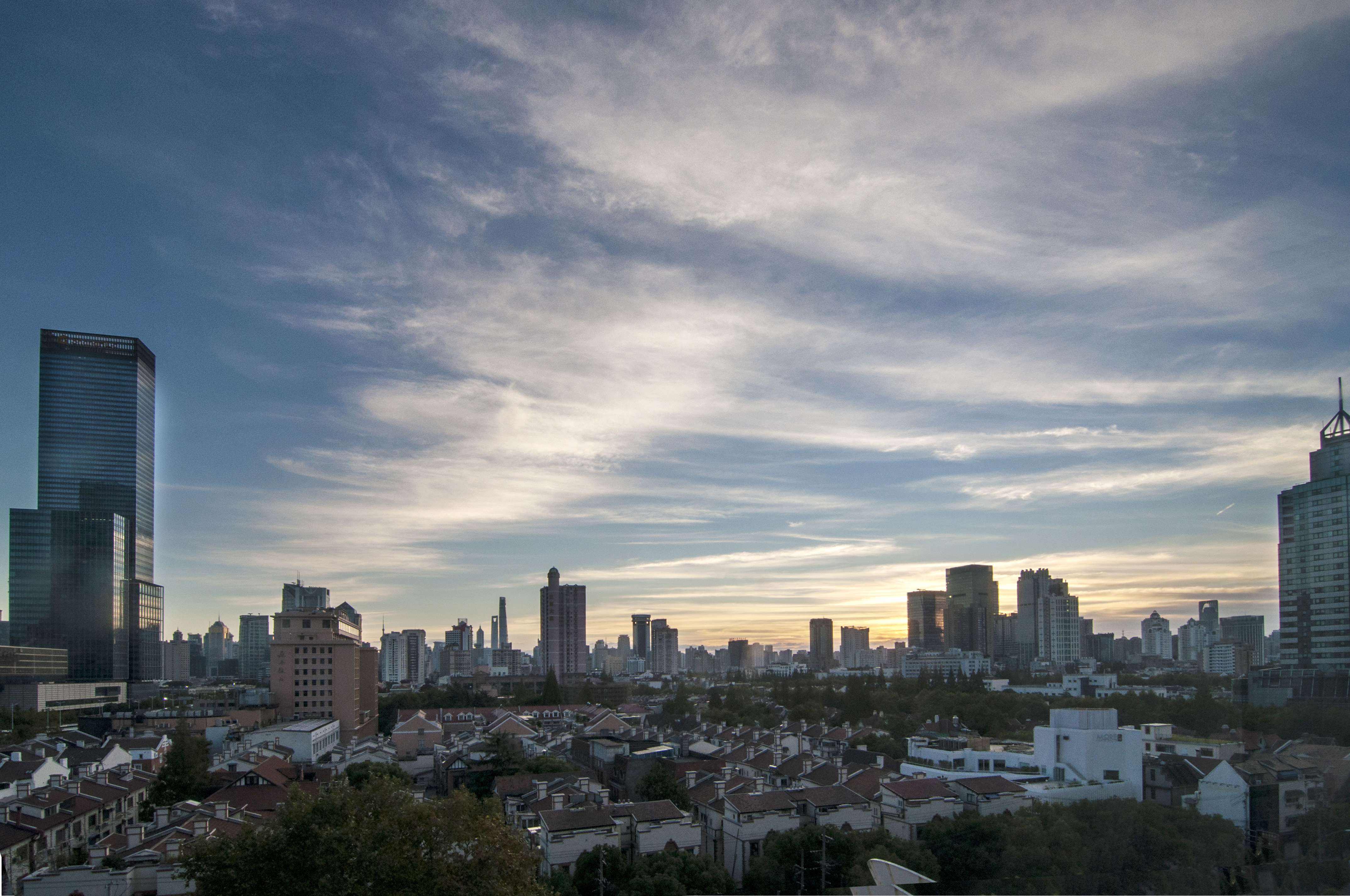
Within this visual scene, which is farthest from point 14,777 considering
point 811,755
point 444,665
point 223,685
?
point 444,665

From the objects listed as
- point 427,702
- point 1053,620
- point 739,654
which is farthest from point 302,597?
point 739,654

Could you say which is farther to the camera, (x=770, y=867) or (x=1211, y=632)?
(x=1211, y=632)

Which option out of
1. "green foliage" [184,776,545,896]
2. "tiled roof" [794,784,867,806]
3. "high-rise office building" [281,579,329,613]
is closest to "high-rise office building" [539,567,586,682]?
"high-rise office building" [281,579,329,613]

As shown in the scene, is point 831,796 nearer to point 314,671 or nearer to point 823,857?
point 823,857

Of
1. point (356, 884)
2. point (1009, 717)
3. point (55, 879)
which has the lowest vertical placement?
point (1009, 717)

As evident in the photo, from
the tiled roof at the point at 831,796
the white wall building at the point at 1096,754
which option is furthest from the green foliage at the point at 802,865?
the white wall building at the point at 1096,754

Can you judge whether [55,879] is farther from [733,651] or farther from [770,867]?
[733,651]
